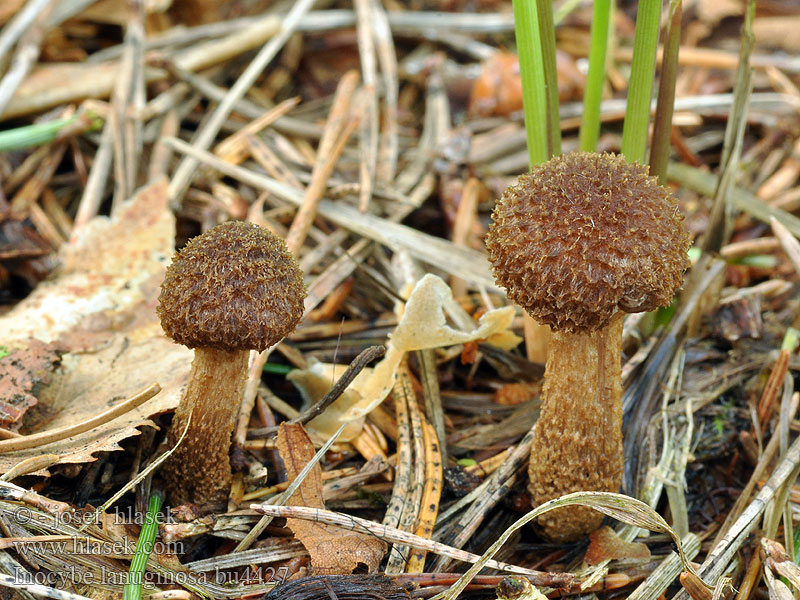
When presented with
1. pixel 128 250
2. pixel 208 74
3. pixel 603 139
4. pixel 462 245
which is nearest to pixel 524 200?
pixel 462 245

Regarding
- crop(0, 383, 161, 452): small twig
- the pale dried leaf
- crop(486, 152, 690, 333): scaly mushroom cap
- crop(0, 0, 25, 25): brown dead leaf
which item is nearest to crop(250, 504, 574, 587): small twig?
the pale dried leaf

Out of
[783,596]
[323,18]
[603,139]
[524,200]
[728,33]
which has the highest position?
[728,33]

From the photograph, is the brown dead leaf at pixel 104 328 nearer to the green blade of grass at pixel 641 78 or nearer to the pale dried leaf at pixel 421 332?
the pale dried leaf at pixel 421 332

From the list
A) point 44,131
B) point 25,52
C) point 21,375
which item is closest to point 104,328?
point 21,375

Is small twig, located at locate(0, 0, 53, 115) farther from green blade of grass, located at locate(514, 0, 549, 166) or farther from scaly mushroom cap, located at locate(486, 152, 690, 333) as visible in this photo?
scaly mushroom cap, located at locate(486, 152, 690, 333)

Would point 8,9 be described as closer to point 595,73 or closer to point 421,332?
point 421,332

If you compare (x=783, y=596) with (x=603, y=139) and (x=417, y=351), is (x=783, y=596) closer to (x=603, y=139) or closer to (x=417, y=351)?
(x=417, y=351)

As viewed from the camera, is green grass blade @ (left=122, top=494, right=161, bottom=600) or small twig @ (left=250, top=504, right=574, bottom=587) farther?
small twig @ (left=250, top=504, right=574, bottom=587)

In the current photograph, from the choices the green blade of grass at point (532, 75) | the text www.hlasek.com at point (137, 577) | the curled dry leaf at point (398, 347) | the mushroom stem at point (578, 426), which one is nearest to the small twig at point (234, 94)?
the curled dry leaf at point (398, 347)
